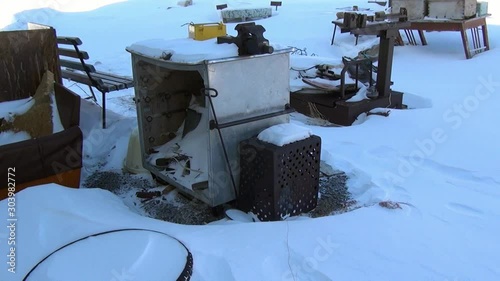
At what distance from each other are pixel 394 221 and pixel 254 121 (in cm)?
115

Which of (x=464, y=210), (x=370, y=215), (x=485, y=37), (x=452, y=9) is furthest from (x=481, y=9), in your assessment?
(x=370, y=215)

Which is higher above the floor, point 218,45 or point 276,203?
point 218,45

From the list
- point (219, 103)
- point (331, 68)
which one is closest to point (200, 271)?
point (219, 103)

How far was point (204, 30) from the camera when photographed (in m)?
3.64

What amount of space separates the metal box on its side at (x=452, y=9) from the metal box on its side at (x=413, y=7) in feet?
0.50

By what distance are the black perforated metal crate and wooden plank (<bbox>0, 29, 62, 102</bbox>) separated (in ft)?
8.12

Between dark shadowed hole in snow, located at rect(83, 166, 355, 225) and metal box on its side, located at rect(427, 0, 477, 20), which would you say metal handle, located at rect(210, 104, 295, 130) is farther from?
metal box on its side, located at rect(427, 0, 477, 20)

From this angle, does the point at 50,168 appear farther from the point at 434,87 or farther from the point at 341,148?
the point at 434,87

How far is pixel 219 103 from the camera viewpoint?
3.02m

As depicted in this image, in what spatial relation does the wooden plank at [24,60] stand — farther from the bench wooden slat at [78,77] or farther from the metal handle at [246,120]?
the metal handle at [246,120]

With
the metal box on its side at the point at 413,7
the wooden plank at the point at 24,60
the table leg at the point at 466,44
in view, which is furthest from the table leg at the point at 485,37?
the wooden plank at the point at 24,60

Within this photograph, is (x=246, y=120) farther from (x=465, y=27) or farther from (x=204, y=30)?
(x=465, y=27)

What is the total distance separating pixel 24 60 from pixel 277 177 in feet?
9.53

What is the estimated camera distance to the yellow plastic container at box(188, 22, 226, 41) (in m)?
3.62
